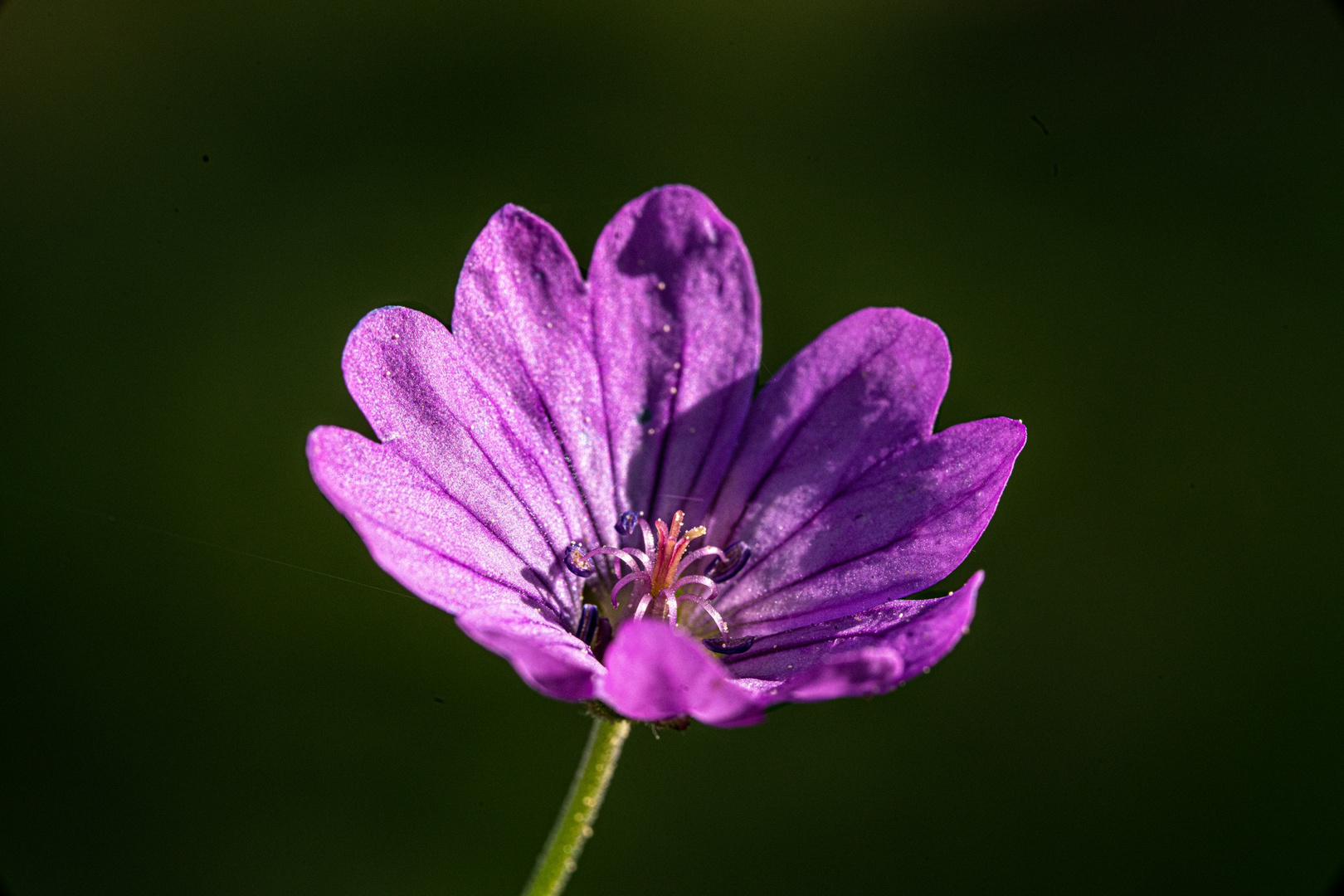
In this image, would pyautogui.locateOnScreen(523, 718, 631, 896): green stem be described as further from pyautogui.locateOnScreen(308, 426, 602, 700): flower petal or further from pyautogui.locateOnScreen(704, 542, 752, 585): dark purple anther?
pyautogui.locateOnScreen(704, 542, 752, 585): dark purple anther

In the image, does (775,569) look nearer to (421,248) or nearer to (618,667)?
(618,667)

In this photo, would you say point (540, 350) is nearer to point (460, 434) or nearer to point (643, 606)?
point (460, 434)

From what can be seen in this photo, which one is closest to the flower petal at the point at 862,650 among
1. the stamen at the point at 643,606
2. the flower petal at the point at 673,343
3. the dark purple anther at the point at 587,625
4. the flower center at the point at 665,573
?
the flower center at the point at 665,573

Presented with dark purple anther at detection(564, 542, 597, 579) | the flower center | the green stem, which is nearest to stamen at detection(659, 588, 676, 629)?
the flower center

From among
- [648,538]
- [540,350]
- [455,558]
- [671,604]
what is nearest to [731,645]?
[671,604]

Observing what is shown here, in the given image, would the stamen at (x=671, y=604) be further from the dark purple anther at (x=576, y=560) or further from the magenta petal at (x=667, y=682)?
the magenta petal at (x=667, y=682)
